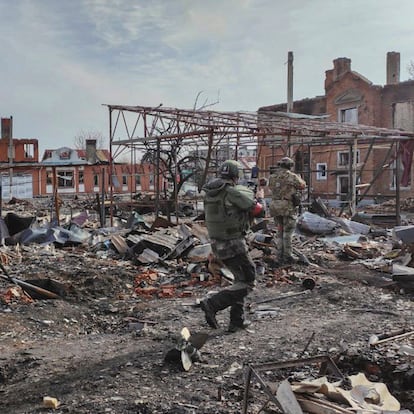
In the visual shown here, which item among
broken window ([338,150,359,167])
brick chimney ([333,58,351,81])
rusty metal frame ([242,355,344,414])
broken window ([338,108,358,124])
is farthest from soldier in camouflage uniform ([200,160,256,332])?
brick chimney ([333,58,351,81])

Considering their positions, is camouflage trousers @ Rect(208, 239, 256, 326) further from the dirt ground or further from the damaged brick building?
the damaged brick building

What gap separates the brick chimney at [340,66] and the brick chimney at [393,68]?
2803mm

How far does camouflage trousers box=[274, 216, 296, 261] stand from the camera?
9031mm

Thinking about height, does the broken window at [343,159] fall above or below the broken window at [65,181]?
above

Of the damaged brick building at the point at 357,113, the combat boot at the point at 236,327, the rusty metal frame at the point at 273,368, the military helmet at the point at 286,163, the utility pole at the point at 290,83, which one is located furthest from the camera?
the damaged brick building at the point at 357,113

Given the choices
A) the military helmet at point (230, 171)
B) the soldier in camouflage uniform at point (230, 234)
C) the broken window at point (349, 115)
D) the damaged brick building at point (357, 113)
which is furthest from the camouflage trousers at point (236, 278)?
the broken window at point (349, 115)

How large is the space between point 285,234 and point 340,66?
25.7 metres

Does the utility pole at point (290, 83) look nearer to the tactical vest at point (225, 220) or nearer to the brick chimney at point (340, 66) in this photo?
the brick chimney at point (340, 66)

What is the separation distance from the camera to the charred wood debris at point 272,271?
10.9 ft

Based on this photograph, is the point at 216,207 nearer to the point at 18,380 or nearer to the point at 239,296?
the point at 239,296

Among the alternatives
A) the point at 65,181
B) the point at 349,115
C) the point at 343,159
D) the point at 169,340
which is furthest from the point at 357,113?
the point at 169,340

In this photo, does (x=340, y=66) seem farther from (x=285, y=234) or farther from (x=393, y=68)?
(x=285, y=234)

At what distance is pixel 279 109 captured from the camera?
33219 millimetres

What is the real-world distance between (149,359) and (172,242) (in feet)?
18.9
